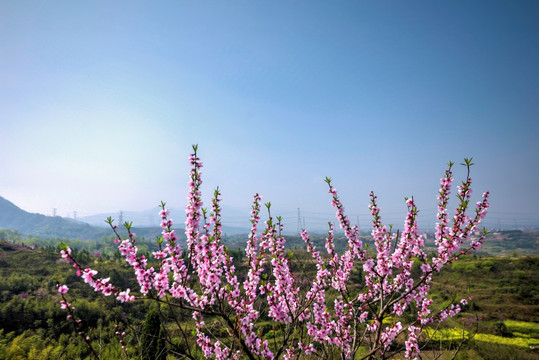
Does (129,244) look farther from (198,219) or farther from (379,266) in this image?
(379,266)

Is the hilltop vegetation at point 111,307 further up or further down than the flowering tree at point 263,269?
further down

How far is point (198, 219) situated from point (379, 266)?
137 inches

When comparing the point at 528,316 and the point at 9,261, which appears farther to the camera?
the point at 9,261

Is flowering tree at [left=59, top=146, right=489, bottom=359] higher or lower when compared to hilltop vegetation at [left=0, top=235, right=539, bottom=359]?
higher

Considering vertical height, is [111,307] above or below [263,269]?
below

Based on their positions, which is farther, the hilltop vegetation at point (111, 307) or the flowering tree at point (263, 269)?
the hilltop vegetation at point (111, 307)

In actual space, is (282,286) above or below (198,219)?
below

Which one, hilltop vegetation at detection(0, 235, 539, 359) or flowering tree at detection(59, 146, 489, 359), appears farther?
hilltop vegetation at detection(0, 235, 539, 359)

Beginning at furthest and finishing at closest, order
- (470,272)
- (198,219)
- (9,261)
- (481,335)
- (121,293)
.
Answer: (470,272) → (9,261) → (481,335) → (198,219) → (121,293)

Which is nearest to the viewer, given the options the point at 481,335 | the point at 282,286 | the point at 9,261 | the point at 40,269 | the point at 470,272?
the point at 282,286

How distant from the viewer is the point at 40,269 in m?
28.5

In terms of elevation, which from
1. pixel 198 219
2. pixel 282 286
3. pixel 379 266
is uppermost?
pixel 198 219

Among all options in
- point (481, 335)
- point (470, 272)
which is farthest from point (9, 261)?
point (470, 272)

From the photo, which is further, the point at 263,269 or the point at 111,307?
the point at 111,307
